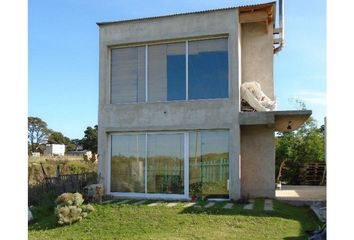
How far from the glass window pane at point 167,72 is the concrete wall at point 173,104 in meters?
0.33

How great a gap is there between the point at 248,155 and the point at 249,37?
488 cm

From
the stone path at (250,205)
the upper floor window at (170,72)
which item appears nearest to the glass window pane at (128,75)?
the upper floor window at (170,72)

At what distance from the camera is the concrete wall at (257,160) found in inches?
581

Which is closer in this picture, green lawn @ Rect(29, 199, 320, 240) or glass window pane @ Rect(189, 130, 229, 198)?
green lawn @ Rect(29, 199, 320, 240)

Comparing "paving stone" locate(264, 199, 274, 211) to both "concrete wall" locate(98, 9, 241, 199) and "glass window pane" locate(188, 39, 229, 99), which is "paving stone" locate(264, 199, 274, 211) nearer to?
"concrete wall" locate(98, 9, 241, 199)

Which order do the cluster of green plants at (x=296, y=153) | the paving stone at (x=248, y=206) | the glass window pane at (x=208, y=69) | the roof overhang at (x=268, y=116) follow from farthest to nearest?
1. the cluster of green plants at (x=296, y=153)
2. the glass window pane at (x=208, y=69)
3. the roof overhang at (x=268, y=116)
4. the paving stone at (x=248, y=206)

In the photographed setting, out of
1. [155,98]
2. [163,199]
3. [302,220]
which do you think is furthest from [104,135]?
[302,220]

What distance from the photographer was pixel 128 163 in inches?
592

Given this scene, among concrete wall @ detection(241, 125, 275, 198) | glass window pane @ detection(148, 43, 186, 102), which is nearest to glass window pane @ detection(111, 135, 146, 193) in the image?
glass window pane @ detection(148, 43, 186, 102)

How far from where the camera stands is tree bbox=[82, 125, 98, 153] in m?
68.2

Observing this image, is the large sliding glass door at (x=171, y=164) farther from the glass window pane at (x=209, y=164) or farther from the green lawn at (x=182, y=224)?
the green lawn at (x=182, y=224)

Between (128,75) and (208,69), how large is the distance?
3.24m

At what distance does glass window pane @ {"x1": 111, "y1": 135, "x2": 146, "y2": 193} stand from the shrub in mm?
3004
